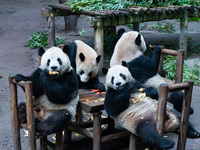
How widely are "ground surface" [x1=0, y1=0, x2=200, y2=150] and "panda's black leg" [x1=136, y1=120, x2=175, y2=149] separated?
1.41m

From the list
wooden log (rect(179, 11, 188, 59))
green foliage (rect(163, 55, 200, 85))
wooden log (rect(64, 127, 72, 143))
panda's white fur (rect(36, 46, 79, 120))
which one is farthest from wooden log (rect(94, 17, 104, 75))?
panda's white fur (rect(36, 46, 79, 120))

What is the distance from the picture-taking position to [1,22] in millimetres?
13555

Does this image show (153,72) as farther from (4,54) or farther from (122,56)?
(4,54)

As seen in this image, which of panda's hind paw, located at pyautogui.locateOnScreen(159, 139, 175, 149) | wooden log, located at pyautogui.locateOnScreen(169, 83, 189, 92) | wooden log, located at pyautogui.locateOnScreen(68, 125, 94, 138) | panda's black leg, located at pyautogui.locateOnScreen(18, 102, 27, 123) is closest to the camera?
panda's hind paw, located at pyautogui.locateOnScreen(159, 139, 175, 149)

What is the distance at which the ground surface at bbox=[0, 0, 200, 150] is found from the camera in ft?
16.5

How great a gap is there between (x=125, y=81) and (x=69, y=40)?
7663 millimetres

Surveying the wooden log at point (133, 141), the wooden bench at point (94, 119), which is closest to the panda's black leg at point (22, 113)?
the wooden bench at point (94, 119)

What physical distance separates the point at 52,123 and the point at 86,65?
1.25 meters

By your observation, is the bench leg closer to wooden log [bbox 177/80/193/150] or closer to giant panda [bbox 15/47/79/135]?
giant panda [bbox 15/47/79/135]

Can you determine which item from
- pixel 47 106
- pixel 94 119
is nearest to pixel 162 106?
pixel 94 119

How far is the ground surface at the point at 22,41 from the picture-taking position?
16.5ft

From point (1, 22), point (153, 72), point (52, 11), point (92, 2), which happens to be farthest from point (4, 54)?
point (153, 72)

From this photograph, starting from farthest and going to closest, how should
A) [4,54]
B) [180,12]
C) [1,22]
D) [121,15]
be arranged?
1. [1,22]
2. [4,54]
3. [180,12]
4. [121,15]

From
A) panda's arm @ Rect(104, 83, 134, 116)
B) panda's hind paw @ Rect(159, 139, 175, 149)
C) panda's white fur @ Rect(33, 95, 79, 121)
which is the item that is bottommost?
panda's hind paw @ Rect(159, 139, 175, 149)
